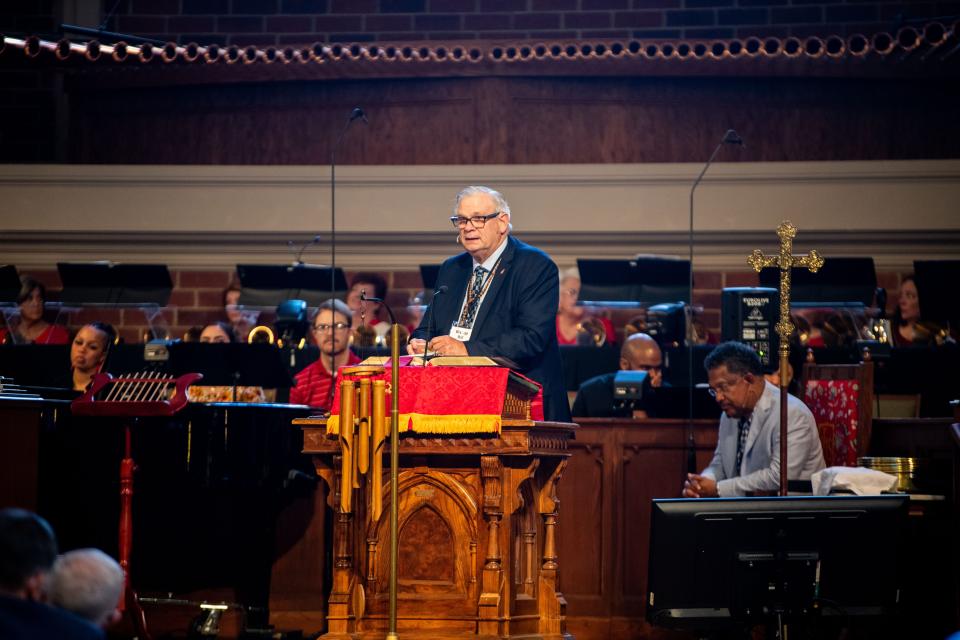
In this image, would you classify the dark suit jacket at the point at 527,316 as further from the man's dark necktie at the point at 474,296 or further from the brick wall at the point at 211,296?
the brick wall at the point at 211,296

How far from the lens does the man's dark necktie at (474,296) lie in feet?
17.9

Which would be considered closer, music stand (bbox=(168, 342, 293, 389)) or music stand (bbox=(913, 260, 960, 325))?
music stand (bbox=(168, 342, 293, 389))

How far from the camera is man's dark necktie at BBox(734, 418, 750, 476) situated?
6.32 meters

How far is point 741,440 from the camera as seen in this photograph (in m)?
6.35

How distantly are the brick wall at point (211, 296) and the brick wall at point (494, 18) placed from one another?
209 centimetres

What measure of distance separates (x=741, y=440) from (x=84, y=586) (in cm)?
408

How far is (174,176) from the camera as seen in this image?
10852 mm

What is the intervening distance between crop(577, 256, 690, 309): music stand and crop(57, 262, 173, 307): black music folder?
9.91 feet

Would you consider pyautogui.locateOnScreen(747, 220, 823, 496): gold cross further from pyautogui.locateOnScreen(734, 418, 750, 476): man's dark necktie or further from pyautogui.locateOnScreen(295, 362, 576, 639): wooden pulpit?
pyautogui.locateOnScreen(295, 362, 576, 639): wooden pulpit

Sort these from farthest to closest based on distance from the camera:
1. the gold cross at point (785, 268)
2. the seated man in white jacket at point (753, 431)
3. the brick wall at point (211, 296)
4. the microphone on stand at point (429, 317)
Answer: the brick wall at point (211, 296) < the seated man in white jacket at point (753, 431) < the gold cross at point (785, 268) < the microphone on stand at point (429, 317)

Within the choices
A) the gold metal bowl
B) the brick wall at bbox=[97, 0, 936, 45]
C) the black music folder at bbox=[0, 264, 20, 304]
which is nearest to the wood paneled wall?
the brick wall at bbox=[97, 0, 936, 45]

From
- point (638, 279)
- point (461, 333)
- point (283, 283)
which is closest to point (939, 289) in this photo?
point (638, 279)

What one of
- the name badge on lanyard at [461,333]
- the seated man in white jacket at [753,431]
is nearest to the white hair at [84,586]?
the name badge on lanyard at [461,333]

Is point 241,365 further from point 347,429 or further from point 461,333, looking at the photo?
point 347,429
